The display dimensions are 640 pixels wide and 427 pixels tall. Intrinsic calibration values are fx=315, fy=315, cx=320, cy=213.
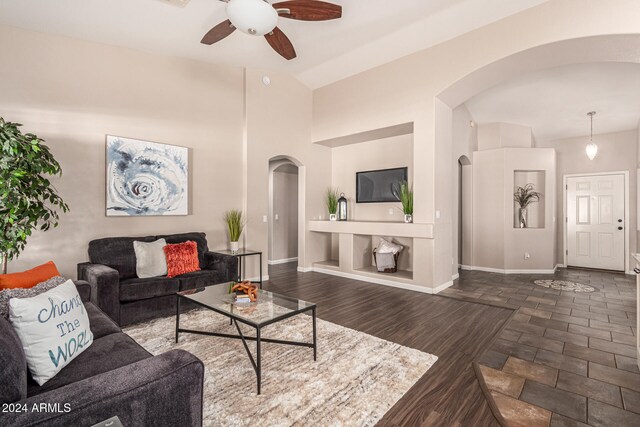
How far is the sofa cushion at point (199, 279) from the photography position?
139 inches

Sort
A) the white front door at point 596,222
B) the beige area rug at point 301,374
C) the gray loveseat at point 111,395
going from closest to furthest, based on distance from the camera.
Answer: the gray loveseat at point 111,395 < the beige area rug at point 301,374 < the white front door at point 596,222

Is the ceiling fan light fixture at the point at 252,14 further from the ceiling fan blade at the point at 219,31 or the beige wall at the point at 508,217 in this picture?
the beige wall at the point at 508,217

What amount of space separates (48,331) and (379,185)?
5.03m

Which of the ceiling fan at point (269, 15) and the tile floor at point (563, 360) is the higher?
the ceiling fan at point (269, 15)


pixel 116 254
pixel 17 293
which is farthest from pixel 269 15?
pixel 116 254

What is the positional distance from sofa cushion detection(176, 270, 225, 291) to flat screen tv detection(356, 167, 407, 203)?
3.15 m

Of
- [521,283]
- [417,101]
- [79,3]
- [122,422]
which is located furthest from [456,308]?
[79,3]

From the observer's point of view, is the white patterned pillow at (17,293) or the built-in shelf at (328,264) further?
the built-in shelf at (328,264)

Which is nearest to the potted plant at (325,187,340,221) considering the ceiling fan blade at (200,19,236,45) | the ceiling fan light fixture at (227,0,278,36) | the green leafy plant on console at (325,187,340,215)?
the green leafy plant on console at (325,187,340,215)

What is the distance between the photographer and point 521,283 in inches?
203

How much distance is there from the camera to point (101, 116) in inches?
148

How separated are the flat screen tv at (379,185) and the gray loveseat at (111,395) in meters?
4.79

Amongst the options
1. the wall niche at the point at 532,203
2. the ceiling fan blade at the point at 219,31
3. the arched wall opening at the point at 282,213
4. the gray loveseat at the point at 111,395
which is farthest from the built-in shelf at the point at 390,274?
the gray loveseat at the point at 111,395

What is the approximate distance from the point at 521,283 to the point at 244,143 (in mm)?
5056
